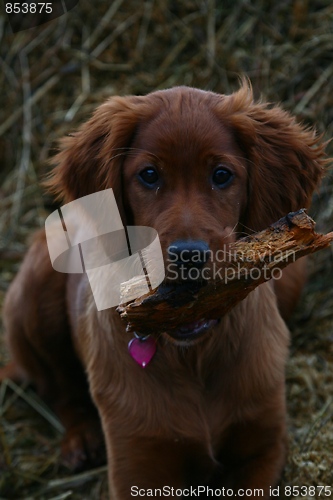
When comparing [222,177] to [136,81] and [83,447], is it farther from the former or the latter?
[136,81]

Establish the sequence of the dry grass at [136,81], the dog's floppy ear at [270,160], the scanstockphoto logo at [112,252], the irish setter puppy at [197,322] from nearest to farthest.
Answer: the scanstockphoto logo at [112,252] < the irish setter puppy at [197,322] < the dog's floppy ear at [270,160] < the dry grass at [136,81]

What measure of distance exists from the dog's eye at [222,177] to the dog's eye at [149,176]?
21cm

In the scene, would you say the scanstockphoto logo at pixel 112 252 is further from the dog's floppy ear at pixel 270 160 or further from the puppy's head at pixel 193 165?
the dog's floppy ear at pixel 270 160

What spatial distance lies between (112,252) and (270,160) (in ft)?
2.31

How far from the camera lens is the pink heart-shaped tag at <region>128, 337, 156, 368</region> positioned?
119 inches

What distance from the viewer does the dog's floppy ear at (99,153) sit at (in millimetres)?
2979

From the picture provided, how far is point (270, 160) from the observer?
2986mm

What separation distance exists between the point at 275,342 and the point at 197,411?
462 mm

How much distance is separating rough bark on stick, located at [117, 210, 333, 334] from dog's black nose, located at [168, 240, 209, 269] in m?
0.10

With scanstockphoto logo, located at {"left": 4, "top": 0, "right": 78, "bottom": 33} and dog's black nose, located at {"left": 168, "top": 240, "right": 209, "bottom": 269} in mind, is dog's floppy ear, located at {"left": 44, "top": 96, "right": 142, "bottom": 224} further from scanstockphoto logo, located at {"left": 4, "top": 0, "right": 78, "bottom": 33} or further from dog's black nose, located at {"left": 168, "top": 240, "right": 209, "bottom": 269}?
scanstockphoto logo, located at {"left": 4, "top": 0, "right": 78, "bottom": 33}

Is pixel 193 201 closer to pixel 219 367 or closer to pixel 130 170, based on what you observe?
pixel 130 170
